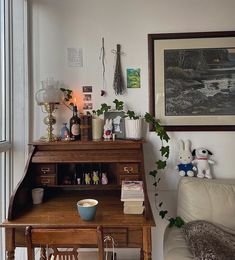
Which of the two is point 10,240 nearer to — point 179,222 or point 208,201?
point 179,222

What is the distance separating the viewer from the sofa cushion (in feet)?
5.19

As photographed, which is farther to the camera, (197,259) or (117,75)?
(117,75)

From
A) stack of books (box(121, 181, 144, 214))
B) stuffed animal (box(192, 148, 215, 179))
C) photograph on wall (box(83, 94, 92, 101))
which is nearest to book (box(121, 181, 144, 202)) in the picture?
stack of books (box(121, 181, 144, 214))

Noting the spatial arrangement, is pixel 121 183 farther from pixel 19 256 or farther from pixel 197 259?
pixel 19 256

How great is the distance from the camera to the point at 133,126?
1.78 metres

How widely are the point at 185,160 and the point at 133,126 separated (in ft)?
1.56

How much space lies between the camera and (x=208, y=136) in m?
1.88

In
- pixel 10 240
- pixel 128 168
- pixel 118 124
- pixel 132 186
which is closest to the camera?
pixel 10 240

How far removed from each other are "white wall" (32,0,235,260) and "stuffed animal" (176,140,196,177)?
6 centimetres

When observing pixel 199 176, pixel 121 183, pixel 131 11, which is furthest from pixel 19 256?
pixel 131 11

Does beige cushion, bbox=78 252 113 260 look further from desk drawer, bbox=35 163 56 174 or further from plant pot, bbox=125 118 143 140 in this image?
plant pot, bbox=125 118 143 140

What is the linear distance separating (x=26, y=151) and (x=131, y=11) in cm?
138

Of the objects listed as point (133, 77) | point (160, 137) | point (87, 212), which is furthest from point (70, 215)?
point (133, 77)

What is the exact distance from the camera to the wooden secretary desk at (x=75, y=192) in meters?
1.32
